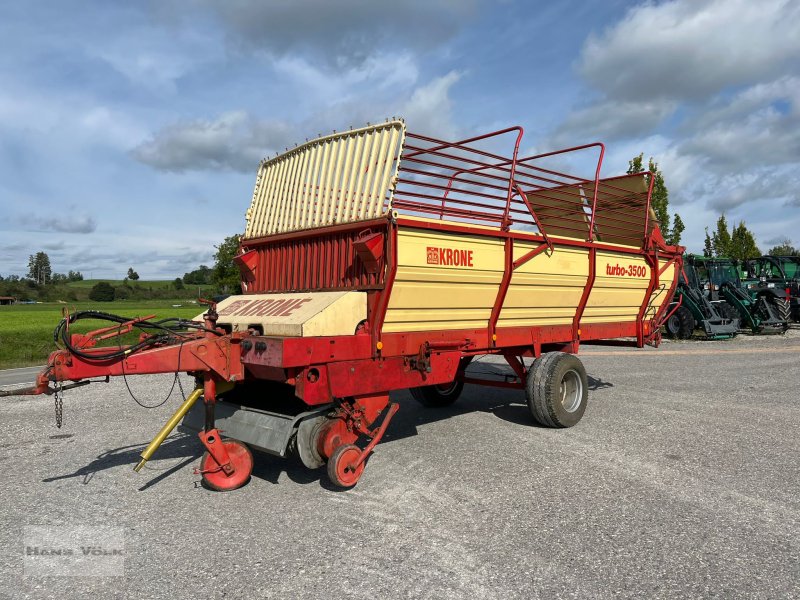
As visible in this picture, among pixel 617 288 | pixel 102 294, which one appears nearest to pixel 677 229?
pixel 617 288

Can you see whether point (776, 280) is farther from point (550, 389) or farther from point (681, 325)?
point (550, 389)

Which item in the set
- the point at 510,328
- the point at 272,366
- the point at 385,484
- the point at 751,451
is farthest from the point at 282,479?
the point at 751,451

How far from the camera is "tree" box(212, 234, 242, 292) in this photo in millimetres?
24844

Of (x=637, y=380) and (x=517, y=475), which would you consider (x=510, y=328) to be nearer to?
(x=517, y=475)

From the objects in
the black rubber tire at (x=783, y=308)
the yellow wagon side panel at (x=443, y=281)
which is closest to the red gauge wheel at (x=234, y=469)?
the yellow wagon side panel at (x=443, y=281)

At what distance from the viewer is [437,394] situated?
779 cm

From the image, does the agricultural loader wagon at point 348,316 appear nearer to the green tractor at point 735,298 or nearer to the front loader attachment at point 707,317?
the front loader attachment at point 707,317

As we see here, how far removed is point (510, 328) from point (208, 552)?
3.73 meters

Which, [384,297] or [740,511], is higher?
[384,297]

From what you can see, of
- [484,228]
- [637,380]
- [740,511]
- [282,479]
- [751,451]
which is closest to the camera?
[740,511]

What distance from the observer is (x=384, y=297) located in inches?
185

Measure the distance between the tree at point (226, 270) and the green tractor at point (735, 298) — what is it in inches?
701

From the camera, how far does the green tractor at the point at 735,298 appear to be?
718 inches

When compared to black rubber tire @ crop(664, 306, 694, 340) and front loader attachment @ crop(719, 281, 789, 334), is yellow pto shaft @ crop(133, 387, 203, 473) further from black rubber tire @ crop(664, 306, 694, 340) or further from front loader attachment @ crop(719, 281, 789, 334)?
front loader attachment @ crop(719, 281, 789, 334)
